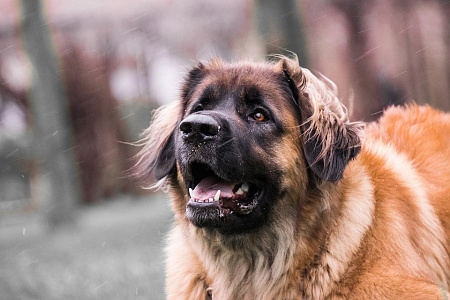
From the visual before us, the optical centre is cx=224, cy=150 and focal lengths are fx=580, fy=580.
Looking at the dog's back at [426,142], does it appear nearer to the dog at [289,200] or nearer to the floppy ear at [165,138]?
the dog at [289,200]

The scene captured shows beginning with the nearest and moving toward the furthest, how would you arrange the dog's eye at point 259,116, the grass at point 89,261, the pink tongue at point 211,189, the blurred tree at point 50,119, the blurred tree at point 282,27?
the pink tongue at point 211,189, the dog's eye at point 259,116, the grass at point 89,261, the blurred tree at point 282,27, the blurred tree at point 50,119

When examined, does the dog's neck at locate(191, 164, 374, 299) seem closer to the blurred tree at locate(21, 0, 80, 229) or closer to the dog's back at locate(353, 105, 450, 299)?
the dog's back at locate(353, 105, 450, 299)

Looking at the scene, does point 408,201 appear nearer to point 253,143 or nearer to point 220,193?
point 253,143

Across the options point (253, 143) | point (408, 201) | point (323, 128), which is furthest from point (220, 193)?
point (408, 201)

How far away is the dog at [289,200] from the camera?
314cm

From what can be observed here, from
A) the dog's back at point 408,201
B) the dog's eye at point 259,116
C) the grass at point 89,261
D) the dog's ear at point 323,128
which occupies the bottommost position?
the grass at point 89,261

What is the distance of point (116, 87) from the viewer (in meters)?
20.4

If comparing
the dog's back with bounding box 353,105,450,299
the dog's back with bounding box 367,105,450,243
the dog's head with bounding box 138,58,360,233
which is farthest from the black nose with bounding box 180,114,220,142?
the dog's back with bounding box 367,105,450,243

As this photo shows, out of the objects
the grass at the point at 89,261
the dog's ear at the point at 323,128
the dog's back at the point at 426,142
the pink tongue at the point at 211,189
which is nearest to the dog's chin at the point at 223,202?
the pink tongue at the point at 211,189

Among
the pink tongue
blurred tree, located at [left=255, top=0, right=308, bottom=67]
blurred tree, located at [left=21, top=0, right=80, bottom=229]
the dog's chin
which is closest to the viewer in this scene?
the dog's chin

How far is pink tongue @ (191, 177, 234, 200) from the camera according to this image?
3271 mm

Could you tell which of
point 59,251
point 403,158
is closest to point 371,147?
point 403,158

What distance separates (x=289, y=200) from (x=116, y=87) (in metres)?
17.7

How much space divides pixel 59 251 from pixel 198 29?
42.2ft
